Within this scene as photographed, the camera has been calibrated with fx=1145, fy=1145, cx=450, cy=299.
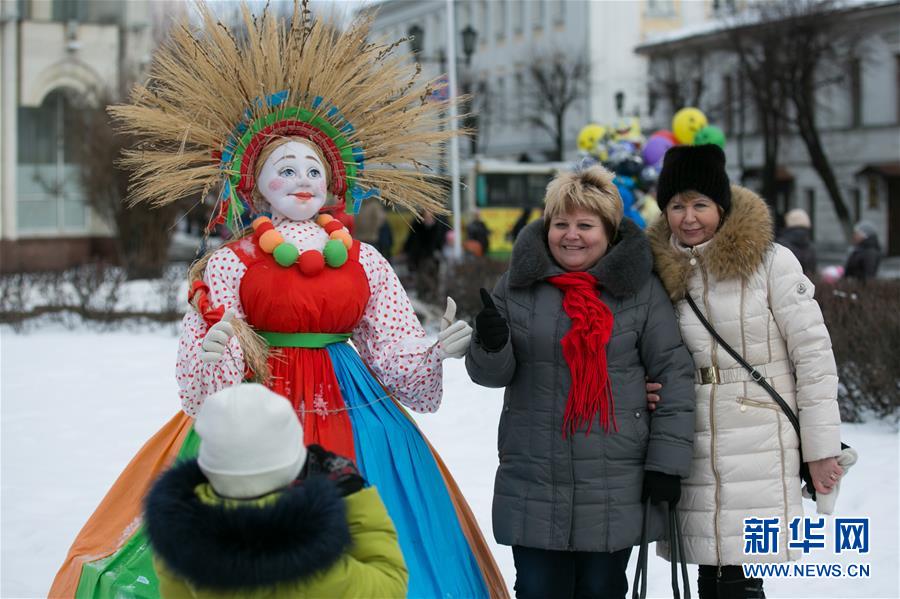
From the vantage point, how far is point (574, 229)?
331 centimetres

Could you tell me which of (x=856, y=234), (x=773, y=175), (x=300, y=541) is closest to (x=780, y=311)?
(x=300, y=541)

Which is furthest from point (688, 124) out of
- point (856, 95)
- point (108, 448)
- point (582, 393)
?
point (856, 95)

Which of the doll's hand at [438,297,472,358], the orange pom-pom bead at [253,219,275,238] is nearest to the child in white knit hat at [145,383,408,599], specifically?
the doll's hand at [438,297,472,358]

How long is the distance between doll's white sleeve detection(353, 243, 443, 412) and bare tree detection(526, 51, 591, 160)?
32829mm

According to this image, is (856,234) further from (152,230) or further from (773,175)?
(773,175)

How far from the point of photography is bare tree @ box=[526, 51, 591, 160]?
121 feet

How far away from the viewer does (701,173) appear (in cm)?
340

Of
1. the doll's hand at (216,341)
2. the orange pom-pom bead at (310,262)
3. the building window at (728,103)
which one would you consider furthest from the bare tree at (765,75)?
the doll's hand at (216,341)

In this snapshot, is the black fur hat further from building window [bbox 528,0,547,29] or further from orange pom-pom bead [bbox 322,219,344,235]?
building window [bbox 528,0,547,29]

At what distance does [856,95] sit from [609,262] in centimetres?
3027

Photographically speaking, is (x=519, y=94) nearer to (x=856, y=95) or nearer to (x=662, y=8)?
(x=662, y=8)

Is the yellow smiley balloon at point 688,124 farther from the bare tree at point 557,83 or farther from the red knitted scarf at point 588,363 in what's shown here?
the bare tree at point 557,83

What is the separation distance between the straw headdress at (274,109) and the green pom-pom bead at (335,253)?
0.32 m

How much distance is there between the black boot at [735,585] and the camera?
3.45 m
